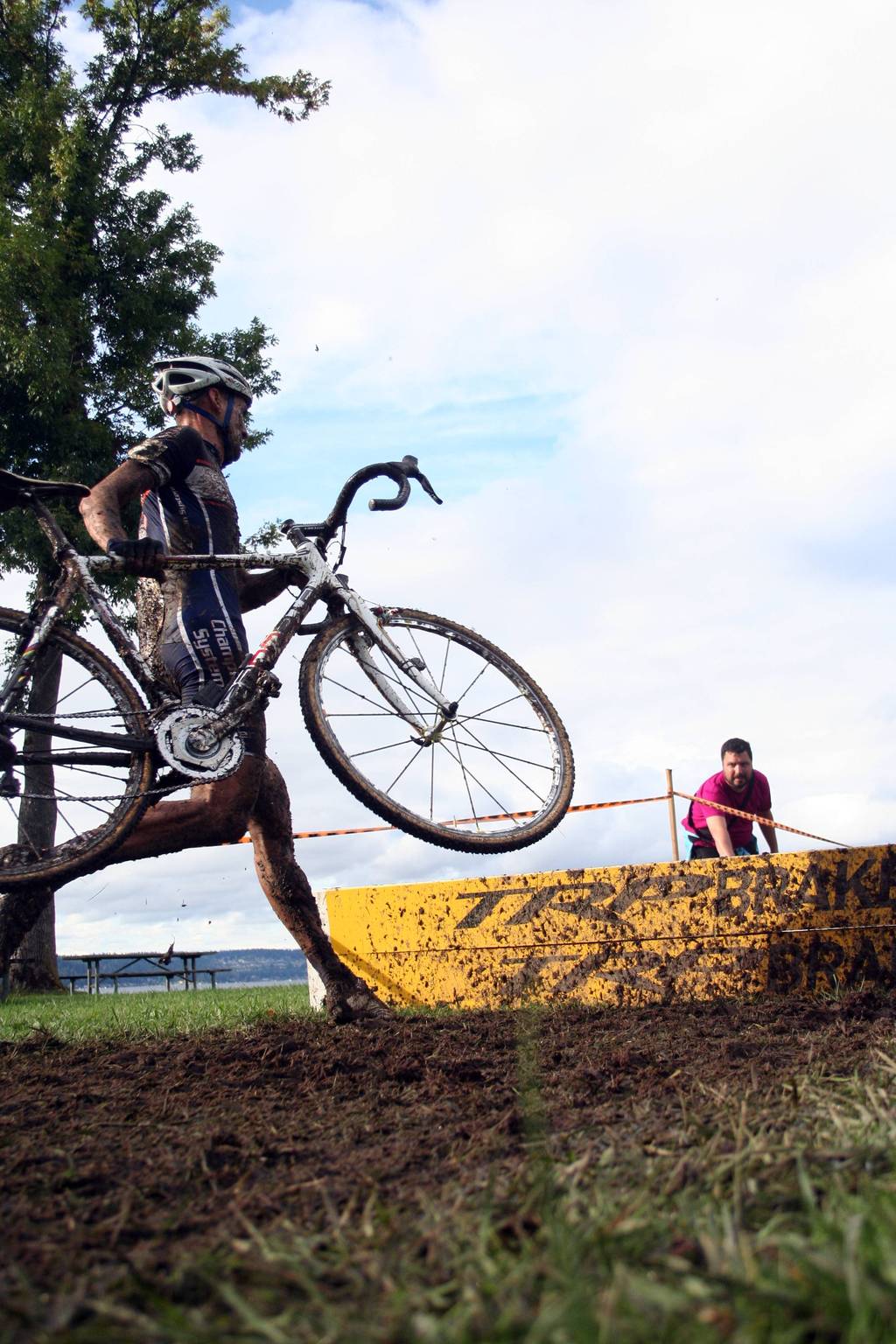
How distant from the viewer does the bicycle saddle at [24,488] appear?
14.2 ft

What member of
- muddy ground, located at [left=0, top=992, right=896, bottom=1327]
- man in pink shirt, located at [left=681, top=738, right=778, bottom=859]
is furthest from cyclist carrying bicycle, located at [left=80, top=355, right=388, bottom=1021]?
man in pink shirt, located at [left=681, top=738, right=778, bottom=859]

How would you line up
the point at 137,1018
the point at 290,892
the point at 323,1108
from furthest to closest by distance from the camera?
the point at 137,1018, the point at 290,892, the point at 323,1108

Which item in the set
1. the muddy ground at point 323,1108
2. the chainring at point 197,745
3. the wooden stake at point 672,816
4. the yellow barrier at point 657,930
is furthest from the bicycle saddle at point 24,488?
the wooden stake at point 672,816

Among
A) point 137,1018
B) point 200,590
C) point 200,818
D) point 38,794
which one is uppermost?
point 200,590

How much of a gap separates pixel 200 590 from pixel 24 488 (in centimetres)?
76

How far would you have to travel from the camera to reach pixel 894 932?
5391 mm

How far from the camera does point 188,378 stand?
5004mm

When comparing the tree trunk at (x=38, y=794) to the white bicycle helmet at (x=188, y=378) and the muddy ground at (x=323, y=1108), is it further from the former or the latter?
the white bicycle helmet at (x=188, y=378)

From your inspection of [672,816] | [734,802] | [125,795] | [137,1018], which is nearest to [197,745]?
[125,795]

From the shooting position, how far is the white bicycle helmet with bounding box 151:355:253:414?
500 centimetres

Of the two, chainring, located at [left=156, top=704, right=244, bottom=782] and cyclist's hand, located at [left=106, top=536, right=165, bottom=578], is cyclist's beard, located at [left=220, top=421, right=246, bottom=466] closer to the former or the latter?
cyclist's hand, located at [left=106, top=536, right=165, bottom=578]

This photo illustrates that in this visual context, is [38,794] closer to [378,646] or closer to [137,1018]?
[378,646]

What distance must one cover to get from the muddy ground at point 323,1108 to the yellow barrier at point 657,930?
0.35 metres

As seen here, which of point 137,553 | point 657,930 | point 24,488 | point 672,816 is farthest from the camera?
point 672,816
